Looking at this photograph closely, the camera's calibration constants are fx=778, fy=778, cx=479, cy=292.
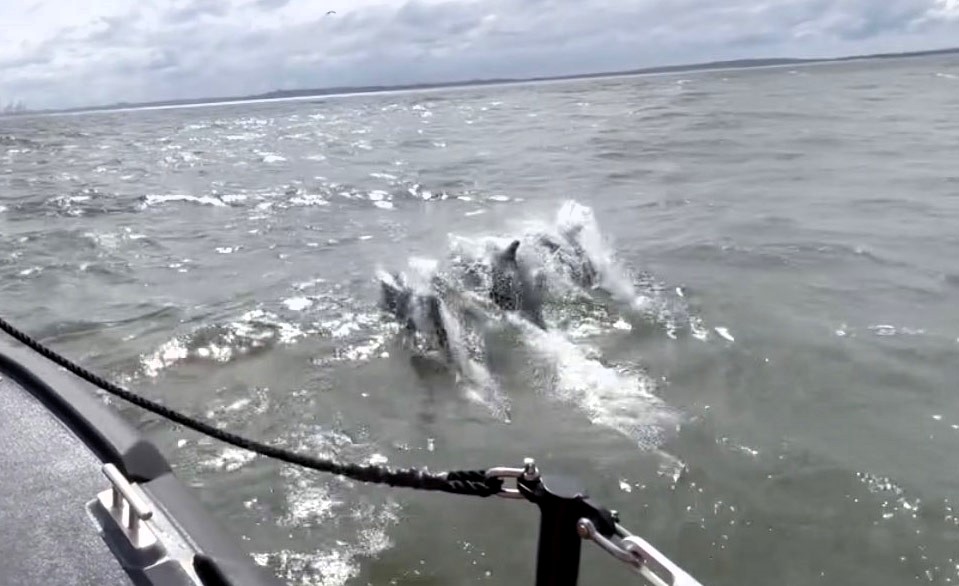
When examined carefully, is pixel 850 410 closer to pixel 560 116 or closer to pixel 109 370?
pixel 109 370

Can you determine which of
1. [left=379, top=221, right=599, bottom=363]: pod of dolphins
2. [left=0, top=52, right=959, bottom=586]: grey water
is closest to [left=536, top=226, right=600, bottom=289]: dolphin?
[left=379, top=221, right=599, bottom=363]: pod of dolphins

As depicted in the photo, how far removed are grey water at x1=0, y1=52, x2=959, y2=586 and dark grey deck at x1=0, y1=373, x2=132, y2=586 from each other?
1661 mm

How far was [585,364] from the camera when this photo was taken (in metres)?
7.41

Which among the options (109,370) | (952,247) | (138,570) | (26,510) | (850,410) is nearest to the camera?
(138,570)

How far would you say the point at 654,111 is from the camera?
133 ft

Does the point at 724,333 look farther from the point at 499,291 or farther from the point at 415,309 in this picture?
the point at 415,309

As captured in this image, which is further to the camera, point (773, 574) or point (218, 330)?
point (218, 330)

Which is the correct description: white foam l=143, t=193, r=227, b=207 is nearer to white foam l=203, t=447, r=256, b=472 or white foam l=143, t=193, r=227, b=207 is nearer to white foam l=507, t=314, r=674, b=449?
white foam l=507, t=314, r=674, b=449

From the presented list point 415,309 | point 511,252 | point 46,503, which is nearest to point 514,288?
point 511,252

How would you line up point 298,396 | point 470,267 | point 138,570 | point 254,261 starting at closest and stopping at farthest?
point 138,570 < point 298,396 < point 470,267 < point 254,261

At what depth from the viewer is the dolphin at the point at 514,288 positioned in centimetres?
896

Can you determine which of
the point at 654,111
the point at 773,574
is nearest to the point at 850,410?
the point at 773,574

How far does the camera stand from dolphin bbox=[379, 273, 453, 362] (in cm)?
801

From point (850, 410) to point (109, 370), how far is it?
676cm
